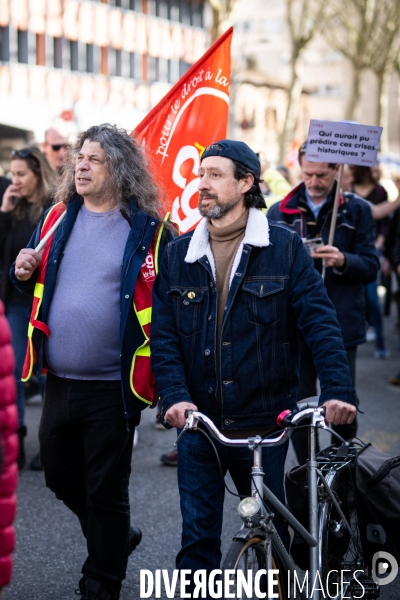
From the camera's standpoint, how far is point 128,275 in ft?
14.0

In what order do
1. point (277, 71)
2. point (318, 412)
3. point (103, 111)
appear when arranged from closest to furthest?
point (318, 412) < point (103, 111) < point (277, 71)

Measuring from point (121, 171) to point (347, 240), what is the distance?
5.88 ft

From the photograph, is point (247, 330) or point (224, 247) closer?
point (247, 330)

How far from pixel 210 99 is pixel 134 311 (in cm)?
183

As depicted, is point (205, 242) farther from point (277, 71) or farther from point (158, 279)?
point (277, 71)

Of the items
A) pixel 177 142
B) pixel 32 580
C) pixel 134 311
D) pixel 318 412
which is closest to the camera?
pixel 318 412

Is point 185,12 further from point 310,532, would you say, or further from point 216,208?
point 310,532

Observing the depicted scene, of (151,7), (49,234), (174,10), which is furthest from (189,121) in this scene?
(174,10)

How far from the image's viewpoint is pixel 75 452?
14.8 ft

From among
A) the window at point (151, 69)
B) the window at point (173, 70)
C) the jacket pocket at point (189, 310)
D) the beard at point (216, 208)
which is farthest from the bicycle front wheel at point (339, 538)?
the window at point (173, 70)

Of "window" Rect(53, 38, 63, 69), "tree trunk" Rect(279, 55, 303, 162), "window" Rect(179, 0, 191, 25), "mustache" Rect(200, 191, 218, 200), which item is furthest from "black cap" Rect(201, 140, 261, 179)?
"window" Rect(179, 0, 191, 25)

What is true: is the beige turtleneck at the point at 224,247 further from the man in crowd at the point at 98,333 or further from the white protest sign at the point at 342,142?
the white protest sign at the point at 342,142

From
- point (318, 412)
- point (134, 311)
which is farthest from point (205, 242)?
point (318, 412)

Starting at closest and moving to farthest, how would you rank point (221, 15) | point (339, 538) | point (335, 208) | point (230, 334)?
1. point (230, 334)
2. point (339, 538)
3. point (335, 208)
4. point (221, 15)
